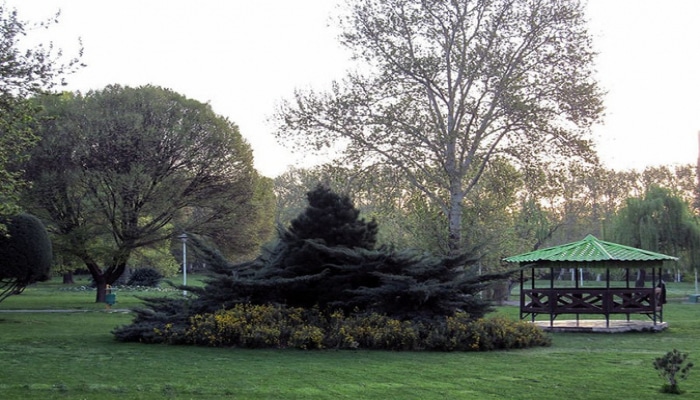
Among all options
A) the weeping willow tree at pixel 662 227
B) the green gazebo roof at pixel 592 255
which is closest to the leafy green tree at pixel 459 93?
the green gazebo roof at pixel 592 255

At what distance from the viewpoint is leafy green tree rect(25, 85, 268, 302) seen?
117 feet

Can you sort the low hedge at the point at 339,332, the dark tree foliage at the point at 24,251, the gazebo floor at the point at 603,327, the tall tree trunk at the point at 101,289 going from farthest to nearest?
the tall tree trunk at the point at 101,289
the dark tree foliage at the point at 24,251
the gazebo floor at the point at 603,327
the low hedge at the point at 339,332

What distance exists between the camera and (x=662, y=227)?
50.5m

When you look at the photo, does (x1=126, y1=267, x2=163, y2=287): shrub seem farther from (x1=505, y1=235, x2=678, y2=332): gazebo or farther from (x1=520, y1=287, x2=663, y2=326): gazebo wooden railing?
(x1=505, y1=235, x2=678, y2=332): gazebo

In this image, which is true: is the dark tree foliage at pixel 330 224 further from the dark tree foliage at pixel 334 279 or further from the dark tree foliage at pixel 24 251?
the dark tree foliage at pixel 24 251

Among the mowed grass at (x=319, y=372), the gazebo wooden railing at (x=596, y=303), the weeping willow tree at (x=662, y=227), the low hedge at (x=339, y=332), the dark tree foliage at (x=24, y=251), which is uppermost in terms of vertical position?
the weeping willow tree at (x=662, y=227)

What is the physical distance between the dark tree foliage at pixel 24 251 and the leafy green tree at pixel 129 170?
1102 centimetres

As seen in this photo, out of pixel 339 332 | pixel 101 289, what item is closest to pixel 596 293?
pixel 339 332

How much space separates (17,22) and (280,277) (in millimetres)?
8288

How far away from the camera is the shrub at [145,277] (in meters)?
62.8

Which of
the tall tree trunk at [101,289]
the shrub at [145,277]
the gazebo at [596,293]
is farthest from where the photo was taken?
the shrub at [145,277]

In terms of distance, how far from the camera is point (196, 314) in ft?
57.9

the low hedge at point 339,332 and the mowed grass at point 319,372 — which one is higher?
the low hedge at point 339,332

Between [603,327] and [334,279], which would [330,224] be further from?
[603,327]
